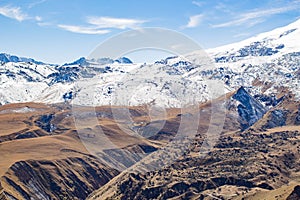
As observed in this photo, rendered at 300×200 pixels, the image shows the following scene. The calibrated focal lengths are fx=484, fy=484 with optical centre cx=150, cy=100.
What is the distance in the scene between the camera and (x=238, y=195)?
6855 inches

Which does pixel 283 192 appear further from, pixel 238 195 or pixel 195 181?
pixel 195 181

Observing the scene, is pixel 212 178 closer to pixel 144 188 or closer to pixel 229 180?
pixel 229 180

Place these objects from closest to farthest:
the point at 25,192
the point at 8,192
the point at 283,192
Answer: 1. the point at 283,192
2. the point at 8,192
3. the point at 25,192

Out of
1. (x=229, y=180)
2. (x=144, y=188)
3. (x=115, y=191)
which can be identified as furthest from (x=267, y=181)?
(x=115, y=191)

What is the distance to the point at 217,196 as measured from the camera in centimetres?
17450

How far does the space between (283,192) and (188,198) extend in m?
36.1

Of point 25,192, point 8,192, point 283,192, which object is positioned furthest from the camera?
point 25,192

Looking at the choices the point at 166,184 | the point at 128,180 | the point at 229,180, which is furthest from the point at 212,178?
the point at 128,180

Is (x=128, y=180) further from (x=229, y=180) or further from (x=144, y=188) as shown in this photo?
(x=229, y=180)

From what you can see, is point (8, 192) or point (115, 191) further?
point (115, 191)

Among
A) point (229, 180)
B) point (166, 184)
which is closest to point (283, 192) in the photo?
point (229, 180)

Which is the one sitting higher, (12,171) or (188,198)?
(12,171)

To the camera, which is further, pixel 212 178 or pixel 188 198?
pixel 212 178

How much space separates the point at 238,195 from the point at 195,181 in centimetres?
2284
